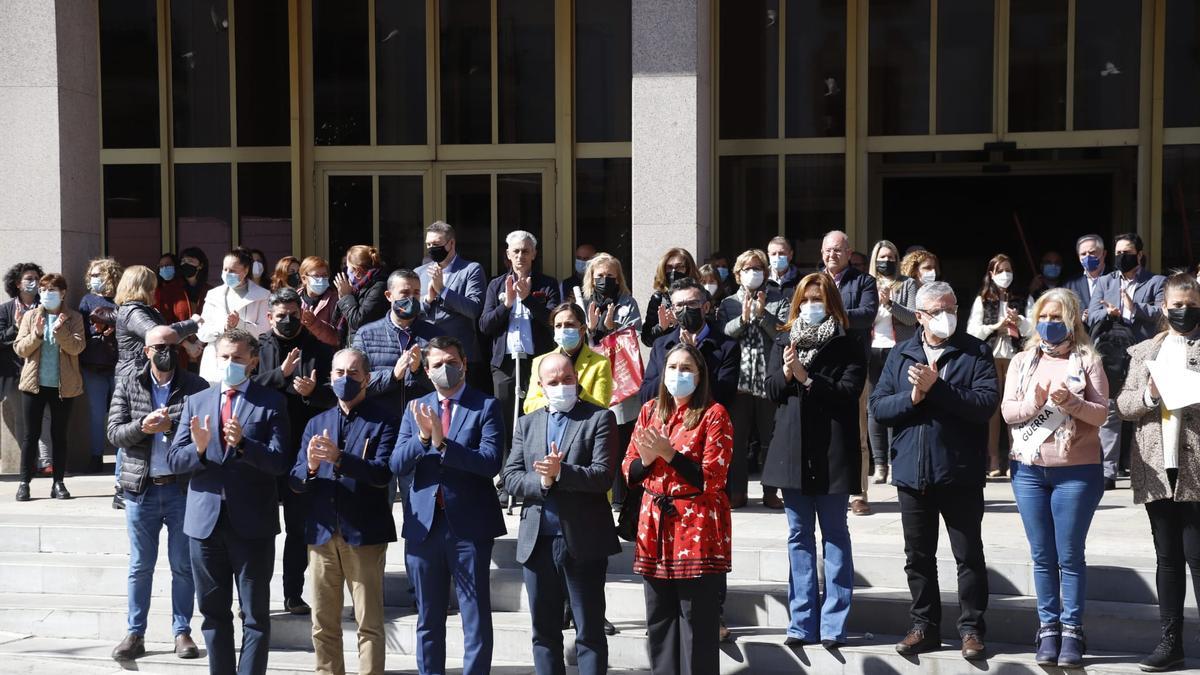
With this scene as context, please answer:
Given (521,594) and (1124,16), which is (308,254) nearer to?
(521,594)

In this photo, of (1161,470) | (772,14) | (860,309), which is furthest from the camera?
(772,14)

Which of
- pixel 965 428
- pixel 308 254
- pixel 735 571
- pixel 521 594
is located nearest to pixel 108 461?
pixel 308 254

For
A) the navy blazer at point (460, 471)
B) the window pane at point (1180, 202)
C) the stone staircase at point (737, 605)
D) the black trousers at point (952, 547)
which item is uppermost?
the window pane at point (1180, 202)

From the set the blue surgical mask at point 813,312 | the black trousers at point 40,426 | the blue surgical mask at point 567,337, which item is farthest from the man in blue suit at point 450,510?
the black trousers at point 40,426

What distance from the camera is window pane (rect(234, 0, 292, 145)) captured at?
16.9 metres

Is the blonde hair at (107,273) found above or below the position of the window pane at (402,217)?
below

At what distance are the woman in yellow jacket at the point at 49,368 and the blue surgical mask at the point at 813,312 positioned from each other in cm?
710

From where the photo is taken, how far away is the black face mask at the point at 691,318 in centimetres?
935

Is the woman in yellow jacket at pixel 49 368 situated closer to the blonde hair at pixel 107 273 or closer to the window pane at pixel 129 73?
the blonde hair at pixel 107 273

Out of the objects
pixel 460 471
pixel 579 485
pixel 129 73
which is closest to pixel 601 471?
pixel 579 485

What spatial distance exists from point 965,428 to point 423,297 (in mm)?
4293

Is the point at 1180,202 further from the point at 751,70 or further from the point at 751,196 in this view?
the point at 751,70

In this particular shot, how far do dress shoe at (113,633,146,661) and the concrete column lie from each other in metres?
6.03

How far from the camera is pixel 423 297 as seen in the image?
10.5 m
